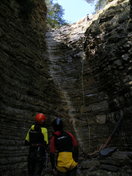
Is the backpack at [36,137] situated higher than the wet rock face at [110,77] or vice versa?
the wet rock face at [110,77]

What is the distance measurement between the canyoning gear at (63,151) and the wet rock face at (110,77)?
14.9 feet

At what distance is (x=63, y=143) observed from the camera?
3.61 m

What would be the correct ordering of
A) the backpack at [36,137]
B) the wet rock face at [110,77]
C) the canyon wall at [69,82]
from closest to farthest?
the backpack at [36,137], the canyon wall at [69,82], the wet rock face at [110,77]

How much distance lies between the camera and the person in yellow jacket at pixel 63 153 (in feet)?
11.5

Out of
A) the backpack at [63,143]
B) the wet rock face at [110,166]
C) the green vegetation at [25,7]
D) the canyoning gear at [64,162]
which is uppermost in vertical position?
the green vegetation at [25,7]

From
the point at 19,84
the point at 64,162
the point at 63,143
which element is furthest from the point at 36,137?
the point at 19,84

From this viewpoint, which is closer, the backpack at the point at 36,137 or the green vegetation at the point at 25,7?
the backpack at the point at 36,137

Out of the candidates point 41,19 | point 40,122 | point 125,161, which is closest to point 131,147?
point 125,161

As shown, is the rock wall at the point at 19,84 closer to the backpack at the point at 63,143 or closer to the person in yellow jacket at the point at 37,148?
the person in yellow jacket at the point at 37,148

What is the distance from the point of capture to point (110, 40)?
9.81 metres

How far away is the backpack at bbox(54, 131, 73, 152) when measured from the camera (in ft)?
11.8

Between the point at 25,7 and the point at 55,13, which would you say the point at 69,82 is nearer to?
the point at 25,7

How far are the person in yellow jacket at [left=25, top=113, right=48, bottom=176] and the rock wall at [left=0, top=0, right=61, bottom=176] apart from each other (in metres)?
1.42

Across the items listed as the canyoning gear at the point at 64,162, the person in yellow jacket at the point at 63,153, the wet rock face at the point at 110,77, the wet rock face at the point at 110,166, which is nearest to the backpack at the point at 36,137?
the person in yellow jacket at the point at 63,153
